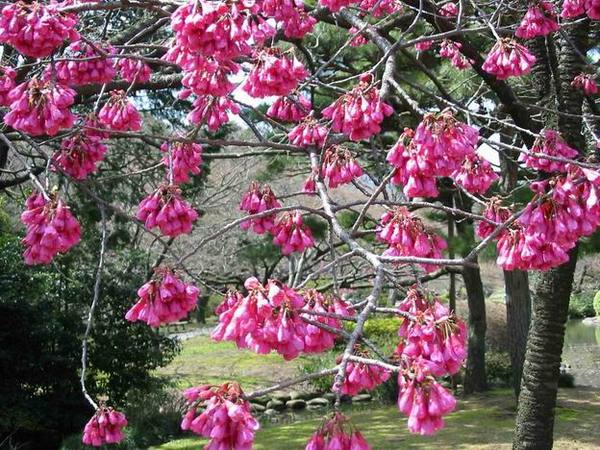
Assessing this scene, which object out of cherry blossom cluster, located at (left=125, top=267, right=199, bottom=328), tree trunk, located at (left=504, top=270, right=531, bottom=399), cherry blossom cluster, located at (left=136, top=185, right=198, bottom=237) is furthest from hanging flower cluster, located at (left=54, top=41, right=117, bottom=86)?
tree trunk, located at (left=504, top=270, right=531, bottom=399)

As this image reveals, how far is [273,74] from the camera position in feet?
9.23

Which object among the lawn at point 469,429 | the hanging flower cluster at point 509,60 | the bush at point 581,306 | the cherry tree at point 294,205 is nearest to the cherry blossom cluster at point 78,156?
the cherry tree at point 294,205

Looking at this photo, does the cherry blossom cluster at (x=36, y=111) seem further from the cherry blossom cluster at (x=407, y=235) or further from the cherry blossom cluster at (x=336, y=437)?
the cherry blossom cluster at (x=336, y=437)

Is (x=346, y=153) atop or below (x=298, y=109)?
below

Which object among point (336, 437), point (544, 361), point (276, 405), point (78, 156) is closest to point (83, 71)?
point (78, 156)

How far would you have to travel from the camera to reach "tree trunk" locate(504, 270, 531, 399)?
10.6 meters

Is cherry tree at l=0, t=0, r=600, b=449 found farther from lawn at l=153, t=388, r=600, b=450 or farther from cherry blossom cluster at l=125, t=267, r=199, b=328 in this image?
lawn at l=153, t=388, r=600, b=450

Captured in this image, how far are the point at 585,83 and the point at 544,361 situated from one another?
2243mm

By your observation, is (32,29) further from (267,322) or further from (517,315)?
(517,315)

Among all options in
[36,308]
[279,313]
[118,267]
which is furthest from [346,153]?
[118,267]

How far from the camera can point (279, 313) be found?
200 centimetres

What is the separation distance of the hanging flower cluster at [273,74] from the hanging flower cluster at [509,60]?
132cm

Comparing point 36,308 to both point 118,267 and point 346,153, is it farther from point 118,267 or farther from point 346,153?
point 346,153

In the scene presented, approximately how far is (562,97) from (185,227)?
413 centimetres
